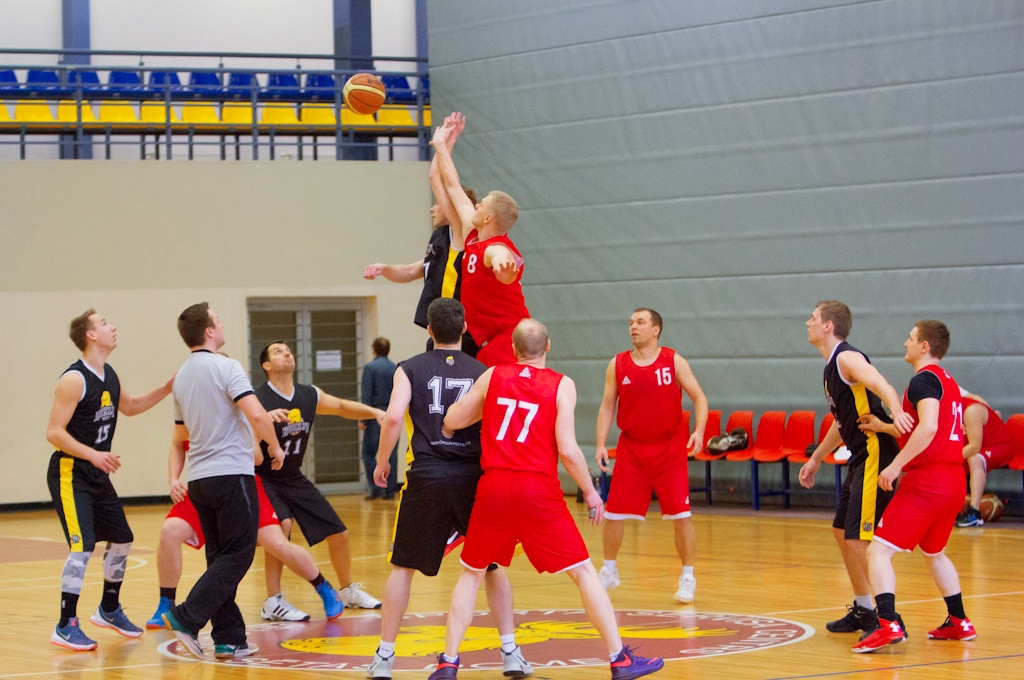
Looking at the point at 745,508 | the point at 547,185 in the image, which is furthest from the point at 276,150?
the point at 745,508

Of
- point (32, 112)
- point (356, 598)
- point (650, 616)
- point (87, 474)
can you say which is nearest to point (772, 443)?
point (650, 616)

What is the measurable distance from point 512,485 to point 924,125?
892cm

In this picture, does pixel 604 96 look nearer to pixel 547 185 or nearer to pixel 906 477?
pixel 547 185

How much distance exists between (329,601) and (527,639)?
143 centimetres

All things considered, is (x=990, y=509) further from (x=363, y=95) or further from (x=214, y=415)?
(x=214, y=415)

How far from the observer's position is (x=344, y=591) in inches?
313

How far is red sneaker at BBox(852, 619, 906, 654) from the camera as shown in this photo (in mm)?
6086

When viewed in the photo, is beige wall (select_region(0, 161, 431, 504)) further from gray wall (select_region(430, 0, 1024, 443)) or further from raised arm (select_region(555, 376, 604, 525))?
raised arm (select_region(555, 376, 604, 525))

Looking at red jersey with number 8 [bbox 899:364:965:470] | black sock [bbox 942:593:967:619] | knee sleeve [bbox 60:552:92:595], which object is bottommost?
black sock [bbox 942:593:967:619]

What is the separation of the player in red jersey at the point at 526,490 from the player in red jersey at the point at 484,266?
35.3 inches

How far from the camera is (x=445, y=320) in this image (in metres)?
5.86

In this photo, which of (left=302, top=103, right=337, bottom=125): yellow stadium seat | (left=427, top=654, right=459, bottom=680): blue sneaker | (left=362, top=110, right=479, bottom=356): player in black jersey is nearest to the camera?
(left=427, top=654, right=459, bottom=680): blue sneaker

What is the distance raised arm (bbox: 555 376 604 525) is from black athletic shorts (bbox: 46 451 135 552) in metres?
2.92

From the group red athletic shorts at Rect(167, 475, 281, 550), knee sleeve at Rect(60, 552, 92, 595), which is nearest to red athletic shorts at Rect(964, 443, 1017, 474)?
red athletic shorts at Rect(167, 475, 281, 550)
